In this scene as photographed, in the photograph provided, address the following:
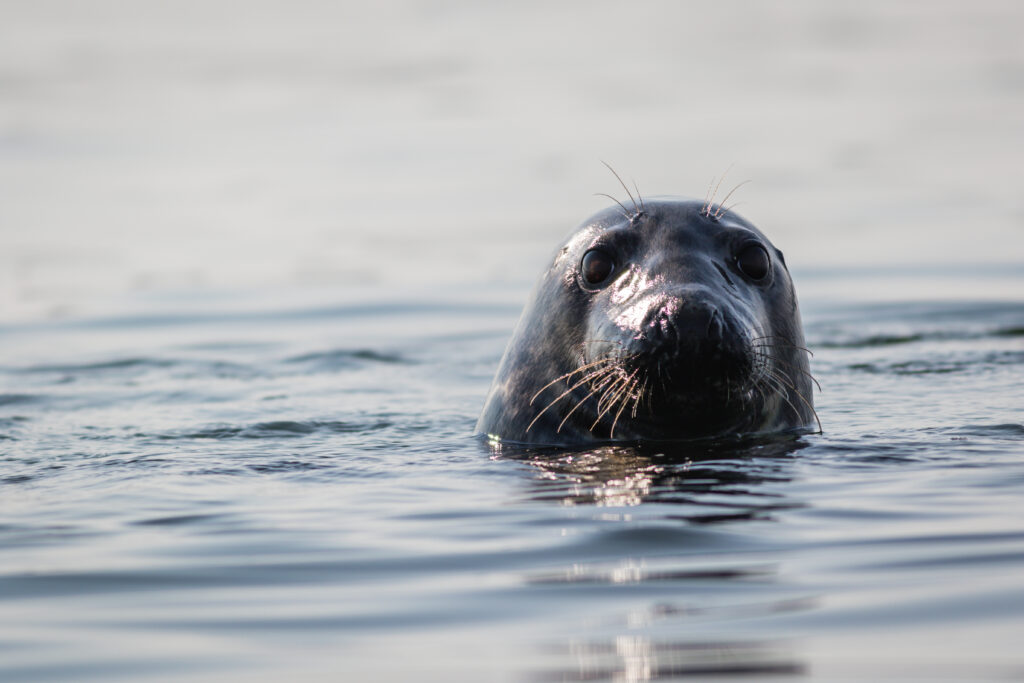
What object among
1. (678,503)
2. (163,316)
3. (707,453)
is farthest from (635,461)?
(163,316)

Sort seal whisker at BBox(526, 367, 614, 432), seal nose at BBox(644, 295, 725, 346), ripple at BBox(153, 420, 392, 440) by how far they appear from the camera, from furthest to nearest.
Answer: ripple at BBox(153, 420, 392, 440)
seal whisker at BBox(526, 367, 614, 432)
seal nose at BBox(644, 295, 725, 346)

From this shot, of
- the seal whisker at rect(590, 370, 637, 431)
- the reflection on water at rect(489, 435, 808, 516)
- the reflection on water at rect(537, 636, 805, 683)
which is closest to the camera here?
the reflection on water at rect(537, 636, 805, 683)

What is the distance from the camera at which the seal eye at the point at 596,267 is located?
560 cm

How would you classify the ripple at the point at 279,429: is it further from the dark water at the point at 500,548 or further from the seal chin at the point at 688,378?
the seal chin at the point at 688,378

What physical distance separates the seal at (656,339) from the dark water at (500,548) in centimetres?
20

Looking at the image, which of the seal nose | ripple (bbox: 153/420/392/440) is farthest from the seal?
ripple (bbox: 153/420/392/440)

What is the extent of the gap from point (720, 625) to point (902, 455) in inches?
92.2

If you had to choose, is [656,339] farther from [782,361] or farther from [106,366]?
[106,366]

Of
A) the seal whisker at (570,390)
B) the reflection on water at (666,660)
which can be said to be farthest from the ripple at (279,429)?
the reflection on water at (666,660)

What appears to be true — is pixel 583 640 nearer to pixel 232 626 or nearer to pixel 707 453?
pixel 232 626

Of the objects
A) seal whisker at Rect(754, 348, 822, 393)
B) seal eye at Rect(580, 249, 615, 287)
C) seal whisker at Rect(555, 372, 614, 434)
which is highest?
seal eye at Rect(580, 249, 615, 287)

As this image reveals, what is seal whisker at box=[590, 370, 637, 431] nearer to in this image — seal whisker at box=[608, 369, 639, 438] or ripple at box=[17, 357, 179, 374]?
seal whisker at box=[608, 369, 639, 438]

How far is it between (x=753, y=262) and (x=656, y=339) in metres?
0.91

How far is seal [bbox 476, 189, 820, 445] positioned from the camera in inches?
193
